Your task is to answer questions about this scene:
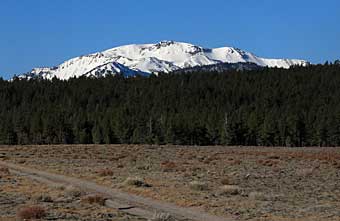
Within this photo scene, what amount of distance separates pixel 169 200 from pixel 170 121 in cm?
9896

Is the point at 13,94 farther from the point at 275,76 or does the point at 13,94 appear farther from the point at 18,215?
the point at 18,215

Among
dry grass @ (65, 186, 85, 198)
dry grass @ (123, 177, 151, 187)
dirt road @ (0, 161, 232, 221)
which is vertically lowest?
dirt road @ (0, 161, 232, 221)

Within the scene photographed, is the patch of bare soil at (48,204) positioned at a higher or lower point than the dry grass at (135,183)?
lower

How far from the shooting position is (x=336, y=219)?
16.9 meters

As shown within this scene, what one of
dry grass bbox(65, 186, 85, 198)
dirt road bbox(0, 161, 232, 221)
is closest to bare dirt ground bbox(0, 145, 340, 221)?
dirt road bbox(0, 161, 232, 221)

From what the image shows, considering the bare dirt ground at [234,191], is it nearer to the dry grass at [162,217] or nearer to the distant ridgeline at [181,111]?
the dry grass at [162,217]

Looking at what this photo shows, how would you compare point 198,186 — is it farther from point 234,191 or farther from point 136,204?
point 136,204

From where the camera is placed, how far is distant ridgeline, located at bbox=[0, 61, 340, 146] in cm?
11771

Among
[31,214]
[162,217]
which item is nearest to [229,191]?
[162,217]

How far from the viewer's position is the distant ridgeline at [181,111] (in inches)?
4634

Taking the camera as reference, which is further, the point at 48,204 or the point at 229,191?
the point at 229,191

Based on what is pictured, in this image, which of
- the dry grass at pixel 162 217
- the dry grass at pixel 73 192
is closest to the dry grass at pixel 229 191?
the dry grass at pixel 73 192

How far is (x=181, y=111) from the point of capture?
453 ft

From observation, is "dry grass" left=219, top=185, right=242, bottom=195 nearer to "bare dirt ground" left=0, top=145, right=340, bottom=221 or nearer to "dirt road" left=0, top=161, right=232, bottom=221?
"bare dirt ground" left=0, top=145, right=340, bottom=221
